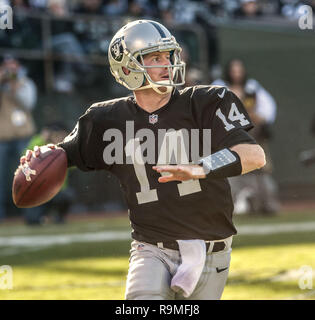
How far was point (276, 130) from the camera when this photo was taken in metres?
14.3

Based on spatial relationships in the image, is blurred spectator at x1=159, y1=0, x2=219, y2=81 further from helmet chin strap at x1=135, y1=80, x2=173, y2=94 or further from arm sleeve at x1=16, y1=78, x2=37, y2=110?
helmet chin strap at x1=135, y1=80, x2=173, y2=94

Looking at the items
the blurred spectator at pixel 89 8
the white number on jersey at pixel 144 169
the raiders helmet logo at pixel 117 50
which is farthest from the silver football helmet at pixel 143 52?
the blurred spectator at pixel 89 8

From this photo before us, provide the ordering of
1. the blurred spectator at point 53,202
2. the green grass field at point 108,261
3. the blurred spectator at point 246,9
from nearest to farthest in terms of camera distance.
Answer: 1. the green grass field at point 108,261
2. the blurred spectator at point 53,202
3. the blurred spectator at point 246,9

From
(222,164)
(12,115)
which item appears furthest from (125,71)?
(12,115)

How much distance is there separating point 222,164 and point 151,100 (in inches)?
27.1

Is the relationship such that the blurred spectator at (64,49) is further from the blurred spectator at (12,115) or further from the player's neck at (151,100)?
the player's neck at (151,100)

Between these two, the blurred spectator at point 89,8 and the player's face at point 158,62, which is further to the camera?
the blurred spectator at point 89,8

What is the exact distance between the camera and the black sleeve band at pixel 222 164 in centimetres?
377

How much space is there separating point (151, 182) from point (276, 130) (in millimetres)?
10345

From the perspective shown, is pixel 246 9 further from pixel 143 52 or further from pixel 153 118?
pixel 153 118

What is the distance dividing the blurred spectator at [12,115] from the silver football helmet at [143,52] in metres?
7.31

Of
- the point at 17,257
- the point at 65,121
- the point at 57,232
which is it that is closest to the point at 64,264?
the point at 17,257

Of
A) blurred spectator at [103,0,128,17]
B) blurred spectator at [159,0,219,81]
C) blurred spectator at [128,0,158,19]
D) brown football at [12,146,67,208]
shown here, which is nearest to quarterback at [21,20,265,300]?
brown football at [12,146,67,208]

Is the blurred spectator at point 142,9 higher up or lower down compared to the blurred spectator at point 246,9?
lower down
